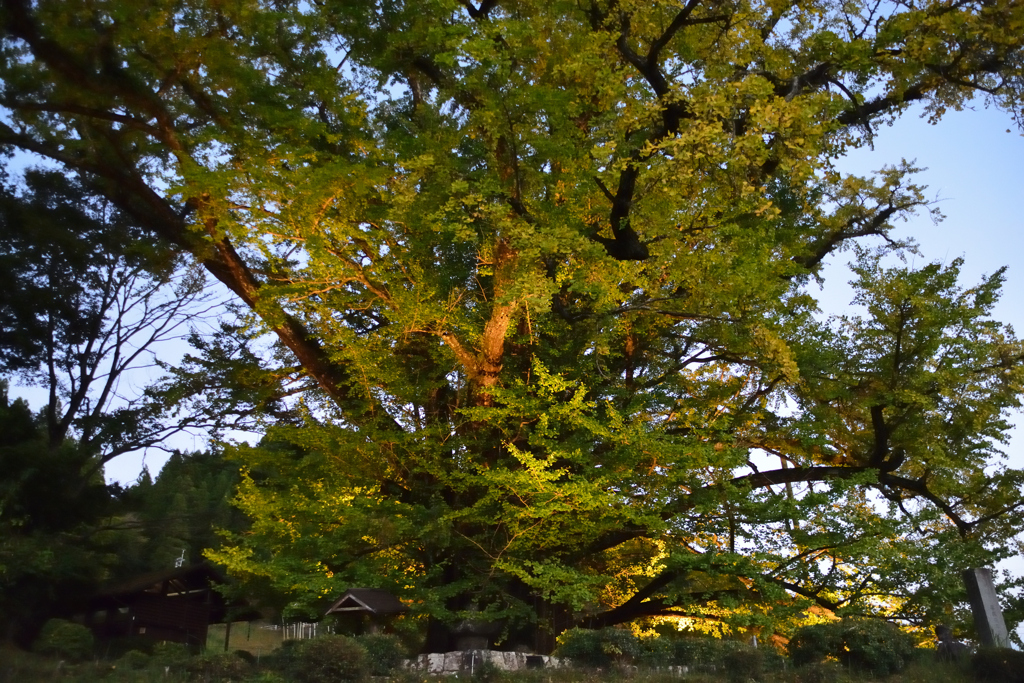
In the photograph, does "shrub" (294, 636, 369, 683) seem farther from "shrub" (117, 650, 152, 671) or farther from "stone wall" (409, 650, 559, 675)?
"shrub" (117, 650, 152, 671)

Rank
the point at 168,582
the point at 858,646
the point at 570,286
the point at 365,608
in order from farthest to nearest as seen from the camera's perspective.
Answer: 1. the point at 168,582
2. the point at 365,608
3. the point at 570,286
4. the point at 858,646

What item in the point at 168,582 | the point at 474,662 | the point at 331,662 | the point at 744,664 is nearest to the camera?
the point at 331,662

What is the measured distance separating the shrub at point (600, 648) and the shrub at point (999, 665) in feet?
12.7

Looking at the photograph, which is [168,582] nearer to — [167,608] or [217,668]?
[167,608]

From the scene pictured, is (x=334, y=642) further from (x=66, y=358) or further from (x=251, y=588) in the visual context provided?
(x=66, y=358)

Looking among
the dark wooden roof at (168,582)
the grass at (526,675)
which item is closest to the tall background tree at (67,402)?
the dark wooden roof at (168,582)

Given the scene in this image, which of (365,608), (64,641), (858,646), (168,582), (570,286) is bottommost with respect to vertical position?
(858,646)

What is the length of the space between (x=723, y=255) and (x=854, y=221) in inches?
182

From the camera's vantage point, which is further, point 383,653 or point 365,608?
point 365,608

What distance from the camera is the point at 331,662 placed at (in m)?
8.07

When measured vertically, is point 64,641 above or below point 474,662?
above

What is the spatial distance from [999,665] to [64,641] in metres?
16.9

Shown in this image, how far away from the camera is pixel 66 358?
23000 millimetres

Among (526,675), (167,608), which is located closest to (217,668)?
(526,675)
